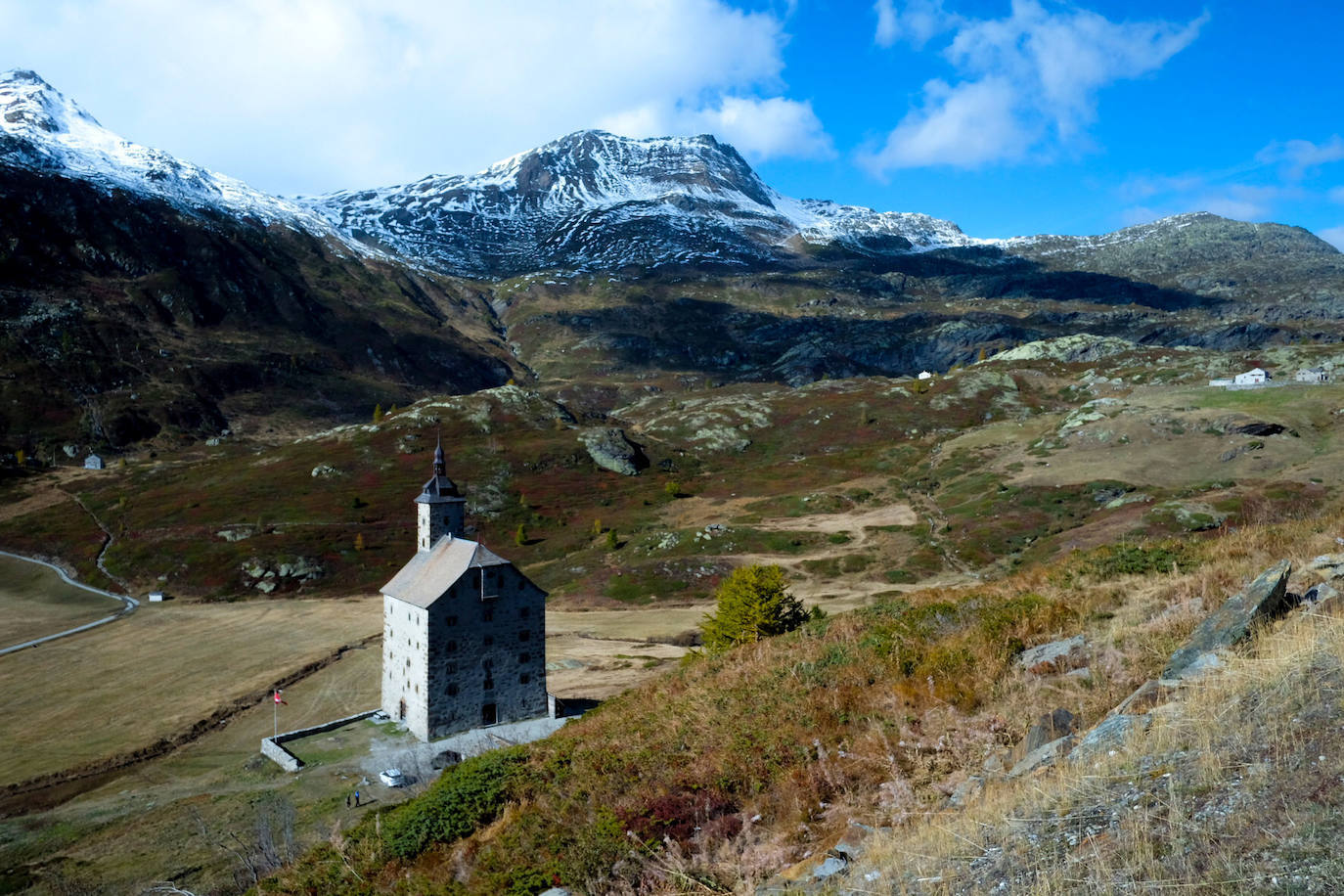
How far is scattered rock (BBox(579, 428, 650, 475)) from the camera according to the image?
15050 centimetres

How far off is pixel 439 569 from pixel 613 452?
318 feet

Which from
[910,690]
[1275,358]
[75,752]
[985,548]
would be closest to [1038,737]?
[910,690]

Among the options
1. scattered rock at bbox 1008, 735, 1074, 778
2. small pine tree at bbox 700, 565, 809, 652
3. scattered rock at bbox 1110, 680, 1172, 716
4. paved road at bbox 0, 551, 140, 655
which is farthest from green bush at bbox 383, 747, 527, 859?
paved road at bbox 0, 551, 140, 655

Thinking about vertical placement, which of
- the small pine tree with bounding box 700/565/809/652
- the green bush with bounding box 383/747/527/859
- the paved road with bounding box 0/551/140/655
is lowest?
the paved road with bounding box 0/551/140/655

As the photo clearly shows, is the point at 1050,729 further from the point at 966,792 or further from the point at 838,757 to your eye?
the point at 838,757

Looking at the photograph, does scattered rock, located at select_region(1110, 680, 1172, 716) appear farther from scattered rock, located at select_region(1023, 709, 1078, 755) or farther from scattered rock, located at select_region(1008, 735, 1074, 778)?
scattered rock, located at select_region(1008, 735, 1074, 778)

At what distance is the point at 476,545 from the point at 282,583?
60.4 meters

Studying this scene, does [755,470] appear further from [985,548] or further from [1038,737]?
[1038,737]

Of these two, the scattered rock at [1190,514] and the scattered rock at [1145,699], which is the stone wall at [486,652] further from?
the scattered rock at [1190,514]

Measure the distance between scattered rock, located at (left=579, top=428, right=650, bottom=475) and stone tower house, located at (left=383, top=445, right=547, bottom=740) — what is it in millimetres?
91932

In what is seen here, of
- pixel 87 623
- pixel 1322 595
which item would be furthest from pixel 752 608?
pixel 87 623

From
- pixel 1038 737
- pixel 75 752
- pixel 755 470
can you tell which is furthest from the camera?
pixel 755 470

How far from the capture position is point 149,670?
227ft

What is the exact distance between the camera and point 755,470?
5846 inches
